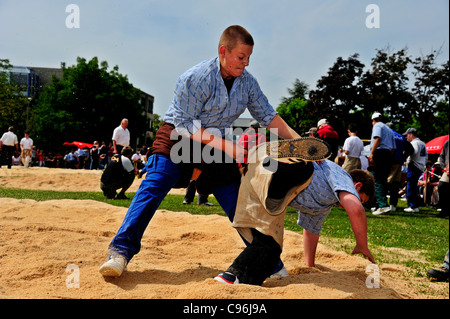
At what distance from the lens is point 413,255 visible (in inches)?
195

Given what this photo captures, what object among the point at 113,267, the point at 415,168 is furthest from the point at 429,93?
the point at 113,267

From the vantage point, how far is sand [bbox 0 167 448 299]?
272 centimetres

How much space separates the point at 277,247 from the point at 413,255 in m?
2.73

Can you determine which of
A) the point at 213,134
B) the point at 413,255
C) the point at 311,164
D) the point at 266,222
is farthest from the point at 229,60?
the point at 413,255

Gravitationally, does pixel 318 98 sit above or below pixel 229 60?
above

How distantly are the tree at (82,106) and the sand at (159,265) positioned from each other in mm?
35537

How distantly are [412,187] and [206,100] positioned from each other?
28.6 feet

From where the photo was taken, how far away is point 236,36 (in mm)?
2982

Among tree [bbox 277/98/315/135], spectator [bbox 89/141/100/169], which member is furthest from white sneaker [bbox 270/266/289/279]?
tree [bbox 277/98/315/135]

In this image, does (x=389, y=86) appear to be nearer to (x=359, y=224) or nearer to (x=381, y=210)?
(x=381, y=210)

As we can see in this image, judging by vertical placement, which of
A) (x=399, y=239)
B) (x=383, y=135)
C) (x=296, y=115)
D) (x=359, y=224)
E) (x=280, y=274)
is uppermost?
(x=296, y=115)

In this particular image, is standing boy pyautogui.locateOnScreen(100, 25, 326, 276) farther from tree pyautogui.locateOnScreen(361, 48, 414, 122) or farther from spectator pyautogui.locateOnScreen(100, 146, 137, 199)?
tree pyautogui.locateOnScreen(361, 48, 414, 122)

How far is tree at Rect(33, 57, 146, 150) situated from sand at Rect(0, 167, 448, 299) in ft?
117
